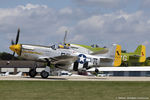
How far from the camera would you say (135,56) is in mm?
44469

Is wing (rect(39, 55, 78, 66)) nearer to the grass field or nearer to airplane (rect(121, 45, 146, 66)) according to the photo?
the grass field

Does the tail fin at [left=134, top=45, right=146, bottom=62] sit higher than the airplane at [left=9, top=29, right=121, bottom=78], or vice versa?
the tail fin at [left=134, top=45, right=146, bottom=62]

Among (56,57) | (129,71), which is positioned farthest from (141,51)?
(56,57)

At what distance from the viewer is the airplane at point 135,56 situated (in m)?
42.8

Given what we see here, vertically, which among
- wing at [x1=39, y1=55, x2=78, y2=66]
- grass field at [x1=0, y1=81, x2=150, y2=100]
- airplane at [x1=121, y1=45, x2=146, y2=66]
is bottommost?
grass field at [x1=0, y1=81, x2=150, y2=100]

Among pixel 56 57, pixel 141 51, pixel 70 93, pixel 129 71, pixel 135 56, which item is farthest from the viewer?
pixel 129 71

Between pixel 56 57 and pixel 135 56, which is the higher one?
pixel 135 56

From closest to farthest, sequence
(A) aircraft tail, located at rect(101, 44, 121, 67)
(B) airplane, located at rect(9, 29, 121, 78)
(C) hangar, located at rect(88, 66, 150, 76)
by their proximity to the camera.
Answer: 1. (B) airplane, located at rect(9, 29, 121, 78)
2. (A) aircraft tail, located at rect(101, 44, 121, 67)
3. (C) hangar, located at rect(88, 66, 150, 76)

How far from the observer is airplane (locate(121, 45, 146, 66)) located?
→ 42844 millimetres

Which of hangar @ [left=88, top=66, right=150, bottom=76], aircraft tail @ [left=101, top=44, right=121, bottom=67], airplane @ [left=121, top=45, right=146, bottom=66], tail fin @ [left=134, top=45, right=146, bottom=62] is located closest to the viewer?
aircraft tail @ [left=101, top=44, right=121, bottom=67]

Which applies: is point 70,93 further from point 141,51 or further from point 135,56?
point 141,51

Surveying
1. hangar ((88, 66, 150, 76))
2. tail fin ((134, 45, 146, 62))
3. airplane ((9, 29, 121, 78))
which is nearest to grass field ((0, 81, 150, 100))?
airplane ((9, 29, 121, 78))

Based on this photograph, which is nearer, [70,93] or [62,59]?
[70,93]

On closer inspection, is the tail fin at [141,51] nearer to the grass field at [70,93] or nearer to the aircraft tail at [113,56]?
the aircraft tail at [113,56]
